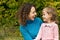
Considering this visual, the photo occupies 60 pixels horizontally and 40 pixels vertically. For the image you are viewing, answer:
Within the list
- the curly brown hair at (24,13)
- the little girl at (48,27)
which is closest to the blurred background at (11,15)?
the curly brown hair at (24,13)

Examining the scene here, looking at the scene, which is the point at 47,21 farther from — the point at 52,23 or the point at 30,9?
the point at 30,9

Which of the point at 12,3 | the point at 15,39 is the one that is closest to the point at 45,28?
the point at 15,39

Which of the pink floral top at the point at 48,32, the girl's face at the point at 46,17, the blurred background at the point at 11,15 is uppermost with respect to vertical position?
the girl's face at the point at 46,17

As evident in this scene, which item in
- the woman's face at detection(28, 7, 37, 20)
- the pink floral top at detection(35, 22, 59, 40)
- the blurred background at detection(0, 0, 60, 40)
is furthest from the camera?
the blurred background at detection(0, 0, 60, 40)

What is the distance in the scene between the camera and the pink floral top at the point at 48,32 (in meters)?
4.58

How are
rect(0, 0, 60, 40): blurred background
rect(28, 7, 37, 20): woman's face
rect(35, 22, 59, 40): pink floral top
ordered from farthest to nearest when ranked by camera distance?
rect(0, 0, 60, 40): blurred background → rect(28, 7, 37, 20): woman's face → rect(35, 22, 59, 40): pink floral top

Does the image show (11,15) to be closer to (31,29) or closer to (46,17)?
(31,29)

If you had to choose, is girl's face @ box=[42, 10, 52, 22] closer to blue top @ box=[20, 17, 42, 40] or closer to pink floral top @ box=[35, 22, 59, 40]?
pink floral top @ box=[35, 22, 59, 40]

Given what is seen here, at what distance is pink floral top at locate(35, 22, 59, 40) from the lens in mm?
4582

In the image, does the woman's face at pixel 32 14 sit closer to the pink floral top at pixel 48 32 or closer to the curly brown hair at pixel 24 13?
the curly brown hair at pixel 24 13

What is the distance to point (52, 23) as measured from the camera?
182 inches

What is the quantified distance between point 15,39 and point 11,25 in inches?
50.2

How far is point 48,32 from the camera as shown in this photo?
4609 mm

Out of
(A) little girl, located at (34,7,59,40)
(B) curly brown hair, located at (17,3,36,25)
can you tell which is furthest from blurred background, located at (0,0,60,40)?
(A) little girl, located at (34,7,59,40)
